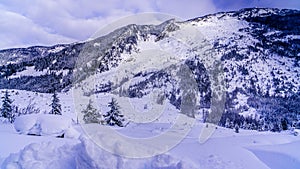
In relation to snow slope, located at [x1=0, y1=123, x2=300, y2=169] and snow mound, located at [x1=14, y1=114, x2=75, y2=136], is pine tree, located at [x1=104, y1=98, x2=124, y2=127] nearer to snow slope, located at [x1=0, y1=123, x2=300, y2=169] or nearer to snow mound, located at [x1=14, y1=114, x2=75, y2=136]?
snow mound, located at [x1=14, y1=114, x2=75, y2=136]

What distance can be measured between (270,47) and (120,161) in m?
150

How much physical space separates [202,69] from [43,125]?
335 feet

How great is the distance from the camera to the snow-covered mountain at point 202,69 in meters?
91.8

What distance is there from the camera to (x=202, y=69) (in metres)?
109

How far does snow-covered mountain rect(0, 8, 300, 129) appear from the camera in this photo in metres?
91.8

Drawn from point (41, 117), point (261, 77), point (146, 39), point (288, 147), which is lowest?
point (288, 147)

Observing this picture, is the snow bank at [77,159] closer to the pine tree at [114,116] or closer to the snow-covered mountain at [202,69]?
the pine tree at [114,116]

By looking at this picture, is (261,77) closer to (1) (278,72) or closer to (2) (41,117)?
(1) (278,72)

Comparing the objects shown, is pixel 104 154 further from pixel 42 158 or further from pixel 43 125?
pixel 43 125

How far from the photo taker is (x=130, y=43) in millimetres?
184375

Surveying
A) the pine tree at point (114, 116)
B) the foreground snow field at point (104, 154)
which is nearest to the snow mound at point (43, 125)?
the foreground snow field at point (104, 154)

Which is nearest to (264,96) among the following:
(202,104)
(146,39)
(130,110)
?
(202,104)

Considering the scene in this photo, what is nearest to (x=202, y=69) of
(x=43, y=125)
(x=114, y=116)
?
(x=114, y=116)

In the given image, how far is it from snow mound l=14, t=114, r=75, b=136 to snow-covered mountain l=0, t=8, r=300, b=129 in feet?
205
